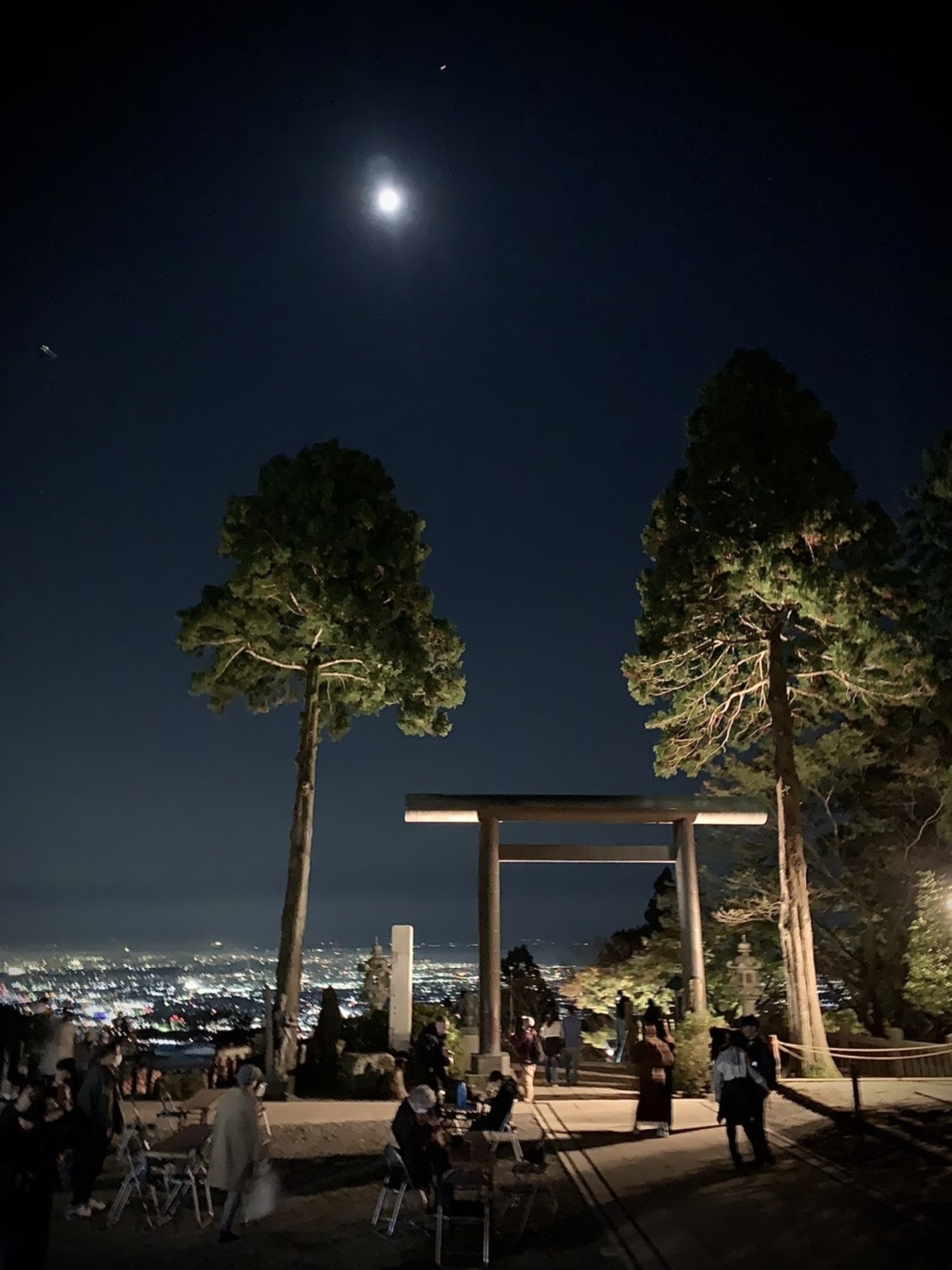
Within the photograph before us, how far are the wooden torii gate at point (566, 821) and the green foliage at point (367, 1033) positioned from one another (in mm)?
1920

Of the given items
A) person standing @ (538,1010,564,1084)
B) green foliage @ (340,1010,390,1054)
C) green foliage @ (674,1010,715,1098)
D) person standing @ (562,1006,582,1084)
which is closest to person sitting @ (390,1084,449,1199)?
green foliage @ (674,1010,715,1098)

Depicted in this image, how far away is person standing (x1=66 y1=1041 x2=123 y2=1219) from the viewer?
7.12 metres

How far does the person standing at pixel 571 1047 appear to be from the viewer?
1542 cm

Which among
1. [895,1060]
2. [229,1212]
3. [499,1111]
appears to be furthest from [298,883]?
[895,1060]

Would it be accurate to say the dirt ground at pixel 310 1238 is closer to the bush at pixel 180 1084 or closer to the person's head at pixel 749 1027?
the person's head at pixel 749 1027

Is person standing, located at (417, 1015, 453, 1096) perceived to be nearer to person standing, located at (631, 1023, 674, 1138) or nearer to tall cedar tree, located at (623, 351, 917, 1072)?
person standing, located at (631, 1023, 674, 1138)

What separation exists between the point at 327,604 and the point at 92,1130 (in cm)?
1049

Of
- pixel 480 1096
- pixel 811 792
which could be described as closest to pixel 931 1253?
pixel 480 1096

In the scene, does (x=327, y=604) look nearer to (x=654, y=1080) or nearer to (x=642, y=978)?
(x=654, y=1080)

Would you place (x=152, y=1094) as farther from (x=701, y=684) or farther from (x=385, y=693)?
(x=701, y=684)

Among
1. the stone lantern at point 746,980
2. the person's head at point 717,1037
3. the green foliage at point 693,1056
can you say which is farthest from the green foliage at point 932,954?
the person's head at point 717,1037

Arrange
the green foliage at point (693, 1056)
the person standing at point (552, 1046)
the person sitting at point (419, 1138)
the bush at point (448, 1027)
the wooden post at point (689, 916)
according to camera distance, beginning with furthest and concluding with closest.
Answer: the wooden post at point (689, 916) < the bush at point (448, 1027) < the person standing at point (552, 1046) < the green foliage at point (693, 1056) < the person sitting at point (419, 1138)

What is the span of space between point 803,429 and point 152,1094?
15354mm

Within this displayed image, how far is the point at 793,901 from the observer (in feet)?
50.2
